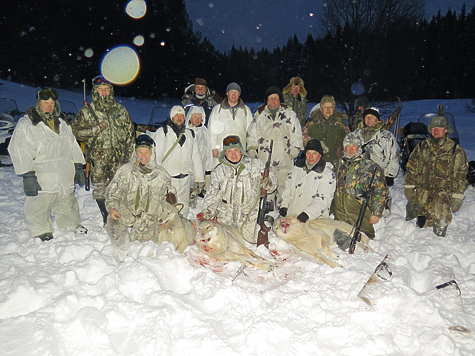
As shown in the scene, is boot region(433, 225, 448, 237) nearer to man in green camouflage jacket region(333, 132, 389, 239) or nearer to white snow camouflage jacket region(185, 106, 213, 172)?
man in green camouflage jacket region(333, 132, 389, 239)

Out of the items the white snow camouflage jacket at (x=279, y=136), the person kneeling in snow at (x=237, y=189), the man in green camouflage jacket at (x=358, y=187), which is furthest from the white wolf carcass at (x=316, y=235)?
the white snow camouflage jacket at (x=279, y=136)

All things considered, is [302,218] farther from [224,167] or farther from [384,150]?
[384,150]

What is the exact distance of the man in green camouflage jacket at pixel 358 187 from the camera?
4.49m

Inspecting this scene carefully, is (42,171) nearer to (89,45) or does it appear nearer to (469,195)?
(469,195)

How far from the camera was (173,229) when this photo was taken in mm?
4098

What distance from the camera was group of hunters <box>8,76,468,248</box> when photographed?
409 cm

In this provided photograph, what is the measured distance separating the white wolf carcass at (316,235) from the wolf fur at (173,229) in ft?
4.00

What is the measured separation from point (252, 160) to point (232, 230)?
3.47ft

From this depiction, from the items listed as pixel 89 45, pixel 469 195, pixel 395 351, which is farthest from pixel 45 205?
pixel 89 45

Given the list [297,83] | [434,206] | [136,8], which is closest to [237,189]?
[434,206]

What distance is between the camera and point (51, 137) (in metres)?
4.15

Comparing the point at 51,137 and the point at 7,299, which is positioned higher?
the point at 51,137

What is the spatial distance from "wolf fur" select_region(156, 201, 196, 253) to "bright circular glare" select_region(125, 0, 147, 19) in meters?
23.4

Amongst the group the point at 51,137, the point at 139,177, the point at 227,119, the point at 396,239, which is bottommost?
the point at 396,239
